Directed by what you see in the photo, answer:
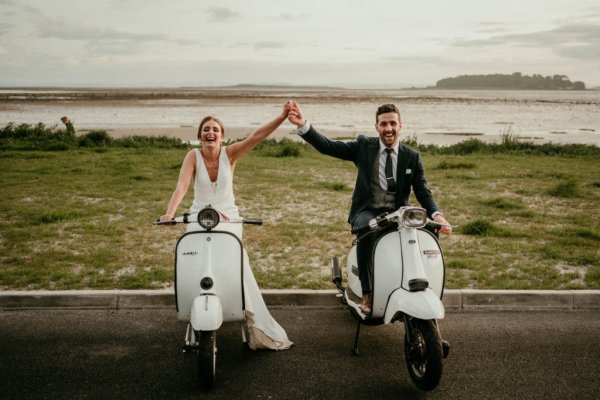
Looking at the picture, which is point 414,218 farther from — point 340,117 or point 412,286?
point 340,117

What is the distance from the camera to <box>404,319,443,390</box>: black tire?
360cm

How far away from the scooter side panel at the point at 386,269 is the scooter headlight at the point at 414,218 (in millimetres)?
338

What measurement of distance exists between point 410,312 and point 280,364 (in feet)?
3.91

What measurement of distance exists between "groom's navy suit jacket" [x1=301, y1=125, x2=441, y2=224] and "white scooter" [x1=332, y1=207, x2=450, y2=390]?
15.4 inches

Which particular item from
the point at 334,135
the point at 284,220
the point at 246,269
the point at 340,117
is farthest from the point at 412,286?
the point at 340,117

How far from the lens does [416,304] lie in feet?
12.2

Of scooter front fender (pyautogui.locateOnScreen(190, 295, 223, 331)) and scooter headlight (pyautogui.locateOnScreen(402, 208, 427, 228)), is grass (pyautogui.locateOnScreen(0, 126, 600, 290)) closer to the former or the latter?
scooter front fender (pyautogui.locateOnScreen(190, 295, 223, 331))

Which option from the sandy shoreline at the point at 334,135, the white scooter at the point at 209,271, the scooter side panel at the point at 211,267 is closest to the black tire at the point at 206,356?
the white scooter at the point at 209,271

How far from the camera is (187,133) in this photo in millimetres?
28688

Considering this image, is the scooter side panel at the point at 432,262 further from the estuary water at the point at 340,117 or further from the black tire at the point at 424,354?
the estuary water at the point at 340,117

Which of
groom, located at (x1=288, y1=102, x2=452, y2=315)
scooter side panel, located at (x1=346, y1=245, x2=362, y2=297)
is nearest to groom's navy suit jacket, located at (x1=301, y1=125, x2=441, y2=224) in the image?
groom, located at (x1=288, y1=102, x2=452, y2=315)

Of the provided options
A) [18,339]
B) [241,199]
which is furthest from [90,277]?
[241,199]

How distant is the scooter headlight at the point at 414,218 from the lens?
381 cm

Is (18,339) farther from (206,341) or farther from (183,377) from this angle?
(206,341)
